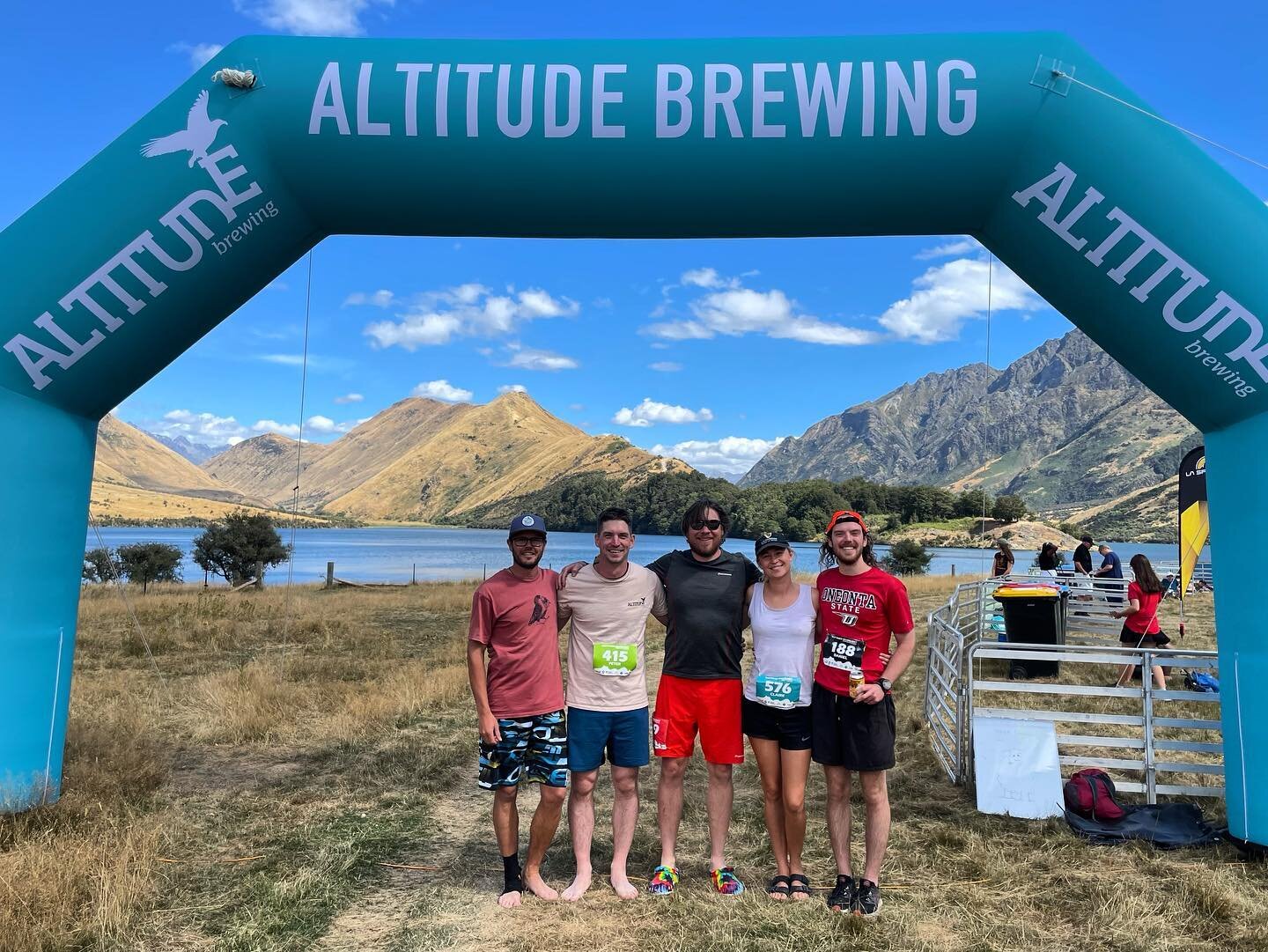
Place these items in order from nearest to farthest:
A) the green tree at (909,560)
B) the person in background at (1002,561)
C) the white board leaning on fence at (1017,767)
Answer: the white board leaning on fence at (1017,767) → the person in background at (1002,561) → the green tree at (909,560)

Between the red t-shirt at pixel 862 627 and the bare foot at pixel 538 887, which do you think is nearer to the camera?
the red t-shirt at pixel 862 627

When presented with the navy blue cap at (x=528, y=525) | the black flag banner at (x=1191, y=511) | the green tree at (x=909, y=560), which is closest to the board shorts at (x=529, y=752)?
the navy blue cap at (x=528, y=525)

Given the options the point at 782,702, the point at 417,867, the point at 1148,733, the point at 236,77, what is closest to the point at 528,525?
the point at 782,702

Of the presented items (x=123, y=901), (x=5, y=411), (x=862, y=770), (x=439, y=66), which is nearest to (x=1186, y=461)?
(x=862, y=770)

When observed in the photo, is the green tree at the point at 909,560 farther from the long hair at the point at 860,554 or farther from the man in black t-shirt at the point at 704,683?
the man in black t-shirt at the point at 704,683

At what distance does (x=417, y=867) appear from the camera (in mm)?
4531

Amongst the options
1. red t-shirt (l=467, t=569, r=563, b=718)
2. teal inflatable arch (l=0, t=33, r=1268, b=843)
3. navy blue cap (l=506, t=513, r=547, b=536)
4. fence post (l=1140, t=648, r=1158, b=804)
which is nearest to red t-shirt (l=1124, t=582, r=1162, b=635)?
fence post (l=1140, t=648, r=1158, b=804)

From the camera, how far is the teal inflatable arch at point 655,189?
437 centimetres

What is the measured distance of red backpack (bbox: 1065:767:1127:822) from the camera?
16.5ft

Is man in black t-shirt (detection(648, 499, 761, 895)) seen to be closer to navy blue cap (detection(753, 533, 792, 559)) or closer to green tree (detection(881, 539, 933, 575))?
navy blue cap (detection(753, 533, 792, 559))

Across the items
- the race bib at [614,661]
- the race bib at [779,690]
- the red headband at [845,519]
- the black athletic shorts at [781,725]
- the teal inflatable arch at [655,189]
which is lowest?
the black athletic shorts at [781,725]

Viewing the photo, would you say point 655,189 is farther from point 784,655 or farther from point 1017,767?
point 1017,767

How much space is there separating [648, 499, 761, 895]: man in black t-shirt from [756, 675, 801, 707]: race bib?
189 mm

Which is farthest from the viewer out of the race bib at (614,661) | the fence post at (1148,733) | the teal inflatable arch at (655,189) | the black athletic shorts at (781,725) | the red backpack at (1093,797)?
the fence post at (1148,733)
